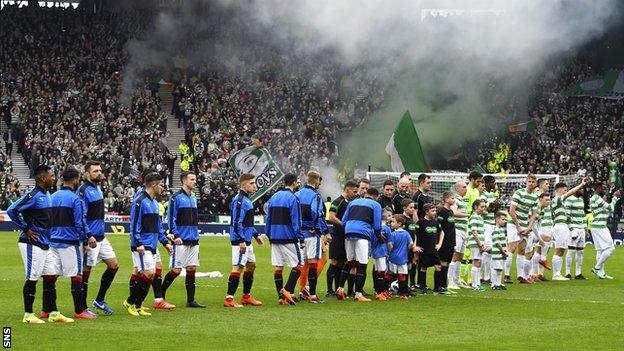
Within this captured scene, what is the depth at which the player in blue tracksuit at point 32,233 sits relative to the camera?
15.4m

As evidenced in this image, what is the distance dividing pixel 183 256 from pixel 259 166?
17.4 m

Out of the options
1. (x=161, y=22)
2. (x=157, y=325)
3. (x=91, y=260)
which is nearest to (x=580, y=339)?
(x=157, y=325)

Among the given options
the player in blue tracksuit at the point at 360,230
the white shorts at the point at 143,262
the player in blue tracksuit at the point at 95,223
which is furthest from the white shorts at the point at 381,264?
the player in blue tracksuit at the point at 95,223

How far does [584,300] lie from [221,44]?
37346mm

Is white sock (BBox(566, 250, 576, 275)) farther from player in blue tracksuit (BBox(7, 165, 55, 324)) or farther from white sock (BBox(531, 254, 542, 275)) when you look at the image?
player in blue tracksuit (BBox(7, 165, 55, 324))

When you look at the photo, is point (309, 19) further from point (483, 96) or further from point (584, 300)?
point (584, 300)

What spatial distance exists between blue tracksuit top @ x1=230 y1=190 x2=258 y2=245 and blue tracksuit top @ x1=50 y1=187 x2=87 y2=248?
9.40 ft

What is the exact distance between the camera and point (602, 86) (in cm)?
5097

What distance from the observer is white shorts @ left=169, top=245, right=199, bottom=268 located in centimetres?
1792

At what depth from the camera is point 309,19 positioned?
5247cm

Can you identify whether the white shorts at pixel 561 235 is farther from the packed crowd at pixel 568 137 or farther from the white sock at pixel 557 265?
the packed crowd at pixel 568 137

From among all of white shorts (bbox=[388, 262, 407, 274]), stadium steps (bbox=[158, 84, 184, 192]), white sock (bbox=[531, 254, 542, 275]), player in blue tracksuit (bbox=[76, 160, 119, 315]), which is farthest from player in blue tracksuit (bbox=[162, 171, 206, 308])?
stadium steps (bbox=[158, 84, 184, 192])

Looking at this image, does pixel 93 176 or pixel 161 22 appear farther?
pixel 161 22

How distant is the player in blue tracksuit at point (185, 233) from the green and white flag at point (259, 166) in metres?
16.3
